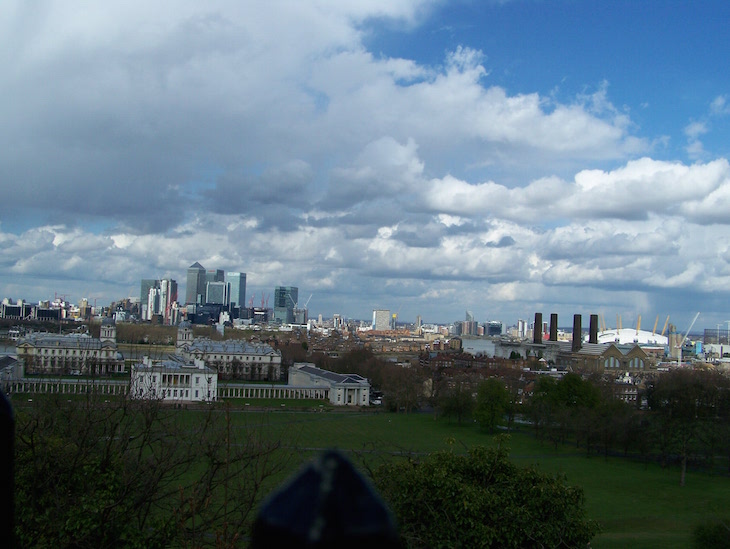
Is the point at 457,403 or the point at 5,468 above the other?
the point at 5,468

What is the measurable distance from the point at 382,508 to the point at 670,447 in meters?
33.3

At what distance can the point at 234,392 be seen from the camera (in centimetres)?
6019

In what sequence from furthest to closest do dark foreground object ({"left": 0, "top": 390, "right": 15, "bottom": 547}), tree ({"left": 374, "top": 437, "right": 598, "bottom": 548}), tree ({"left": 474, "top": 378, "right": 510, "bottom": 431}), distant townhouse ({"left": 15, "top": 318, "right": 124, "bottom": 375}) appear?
1. distant townhouse ({"left": 15, "top": 318, "right": 124, "bottom": 375})
2. tree ({"left": 474, "top": 378, "right": 510, "bottom": 431})
3. tree ({"left": 374, "top": 437, "right": 598, "bottom": 548})
4. dark foreground object ({"left": 0, "top": 390, "right": 15, "bottom": 547})

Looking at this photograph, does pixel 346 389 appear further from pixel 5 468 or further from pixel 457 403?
pixel 5 468

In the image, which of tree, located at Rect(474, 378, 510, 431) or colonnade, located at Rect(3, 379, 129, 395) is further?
tree, located at Rect(474, 378, 510, 431)

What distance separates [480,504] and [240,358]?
6451 cm

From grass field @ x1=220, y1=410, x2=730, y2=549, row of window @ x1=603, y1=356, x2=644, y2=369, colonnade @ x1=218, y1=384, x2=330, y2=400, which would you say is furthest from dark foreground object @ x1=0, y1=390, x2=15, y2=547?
row of window @ x1=603, y1=356, x2=644, y2=369

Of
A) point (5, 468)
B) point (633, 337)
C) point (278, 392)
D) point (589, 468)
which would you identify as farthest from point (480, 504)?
point (633, 337)

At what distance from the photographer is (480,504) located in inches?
493

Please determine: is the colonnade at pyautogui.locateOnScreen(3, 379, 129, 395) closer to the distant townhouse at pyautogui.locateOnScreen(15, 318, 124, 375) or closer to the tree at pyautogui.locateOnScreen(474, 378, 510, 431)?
the distant townhouse at pyautogui.locateOnScreen(15, 318, 124, 375)

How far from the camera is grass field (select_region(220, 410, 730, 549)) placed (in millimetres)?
20125

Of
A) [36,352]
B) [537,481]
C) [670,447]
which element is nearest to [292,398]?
[36,352]

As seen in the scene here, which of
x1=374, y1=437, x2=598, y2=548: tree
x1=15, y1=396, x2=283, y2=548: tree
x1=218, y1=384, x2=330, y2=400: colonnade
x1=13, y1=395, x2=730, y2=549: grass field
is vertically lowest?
x1=218, y1=384, x2=330, y2=400: colonnade

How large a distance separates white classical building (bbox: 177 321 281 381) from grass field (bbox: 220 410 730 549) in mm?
24889
